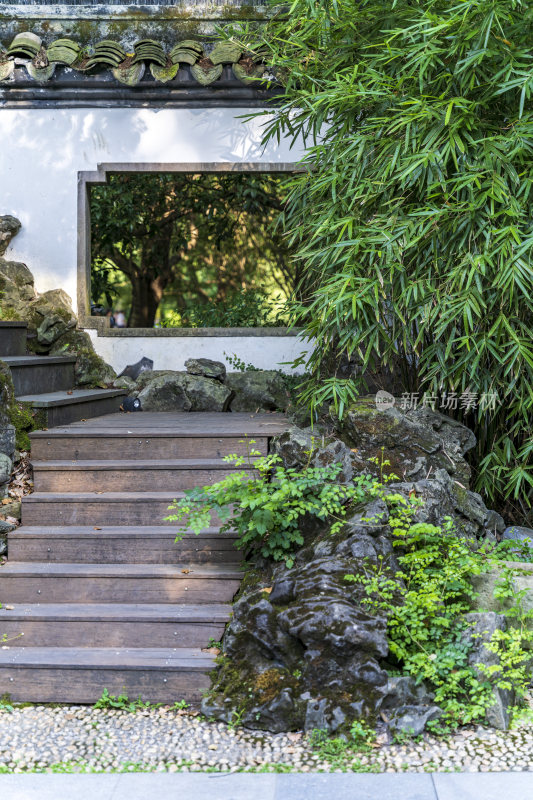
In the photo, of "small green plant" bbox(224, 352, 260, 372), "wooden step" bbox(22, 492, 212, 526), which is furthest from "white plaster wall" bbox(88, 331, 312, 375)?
"wooden step" bbox(22, 492, 212, 526)

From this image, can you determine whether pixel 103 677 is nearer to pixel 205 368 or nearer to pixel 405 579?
pixel 405 579

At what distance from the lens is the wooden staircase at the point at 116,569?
116 inches

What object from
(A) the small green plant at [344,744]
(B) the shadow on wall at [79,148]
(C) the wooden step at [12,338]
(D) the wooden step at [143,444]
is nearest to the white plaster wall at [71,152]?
(B) the shadow on wall at [79,148]

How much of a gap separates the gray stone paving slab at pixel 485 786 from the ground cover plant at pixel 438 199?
1.76 metres

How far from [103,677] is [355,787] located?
42.4 inches

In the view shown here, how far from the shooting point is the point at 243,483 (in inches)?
137

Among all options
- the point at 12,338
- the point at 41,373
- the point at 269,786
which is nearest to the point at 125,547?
the point at 269,786

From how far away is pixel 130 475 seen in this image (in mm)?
3971

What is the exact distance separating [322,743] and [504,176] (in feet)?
8.14

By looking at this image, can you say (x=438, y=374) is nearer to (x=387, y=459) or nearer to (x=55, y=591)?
(x=387, y=459)

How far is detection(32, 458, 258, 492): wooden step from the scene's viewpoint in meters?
3.95

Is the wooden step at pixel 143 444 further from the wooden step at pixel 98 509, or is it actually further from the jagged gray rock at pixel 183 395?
the jagged gray rock at pixel 183 395

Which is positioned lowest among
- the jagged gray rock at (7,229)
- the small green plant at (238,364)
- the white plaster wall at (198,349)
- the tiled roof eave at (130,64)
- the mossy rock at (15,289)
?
the small green plant at (238,364)

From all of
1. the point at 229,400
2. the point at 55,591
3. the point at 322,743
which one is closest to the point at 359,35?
the point at 229,400
